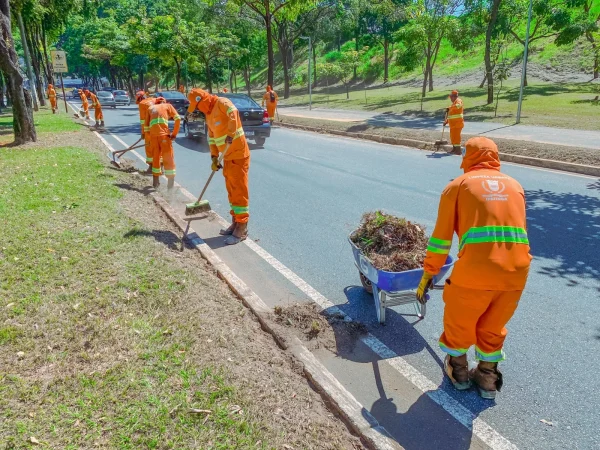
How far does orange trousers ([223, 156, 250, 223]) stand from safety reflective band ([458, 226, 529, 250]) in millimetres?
3809

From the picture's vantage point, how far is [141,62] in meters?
48.9

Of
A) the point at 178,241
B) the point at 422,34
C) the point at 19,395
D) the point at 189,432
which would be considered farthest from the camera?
the point at 422,34

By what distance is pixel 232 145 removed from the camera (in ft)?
20.1

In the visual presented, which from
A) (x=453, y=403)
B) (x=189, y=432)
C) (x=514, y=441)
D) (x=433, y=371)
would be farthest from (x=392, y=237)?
(x=189, y=432)

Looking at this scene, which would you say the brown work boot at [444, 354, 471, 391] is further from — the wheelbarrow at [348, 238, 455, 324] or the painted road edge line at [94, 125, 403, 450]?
the painted road edge line at [94, 125, 403, 450]

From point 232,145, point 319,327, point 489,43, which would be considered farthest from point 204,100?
point 489,43

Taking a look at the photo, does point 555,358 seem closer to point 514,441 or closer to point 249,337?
point 514,441

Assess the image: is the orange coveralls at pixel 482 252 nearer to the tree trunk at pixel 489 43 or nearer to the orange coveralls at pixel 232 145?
the orange coveralls at pixel 232 145

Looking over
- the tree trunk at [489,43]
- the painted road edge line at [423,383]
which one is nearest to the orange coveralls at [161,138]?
the painted road edge line at [423,383]

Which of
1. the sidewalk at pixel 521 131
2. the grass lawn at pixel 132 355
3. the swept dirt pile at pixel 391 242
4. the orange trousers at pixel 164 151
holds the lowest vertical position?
the sidewalk at pixel 521 131

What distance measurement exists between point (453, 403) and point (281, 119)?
2109cm

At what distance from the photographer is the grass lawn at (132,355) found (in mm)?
2730

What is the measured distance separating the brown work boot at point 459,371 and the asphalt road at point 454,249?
0.27 ft

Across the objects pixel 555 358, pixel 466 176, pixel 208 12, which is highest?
pixel 208 12
